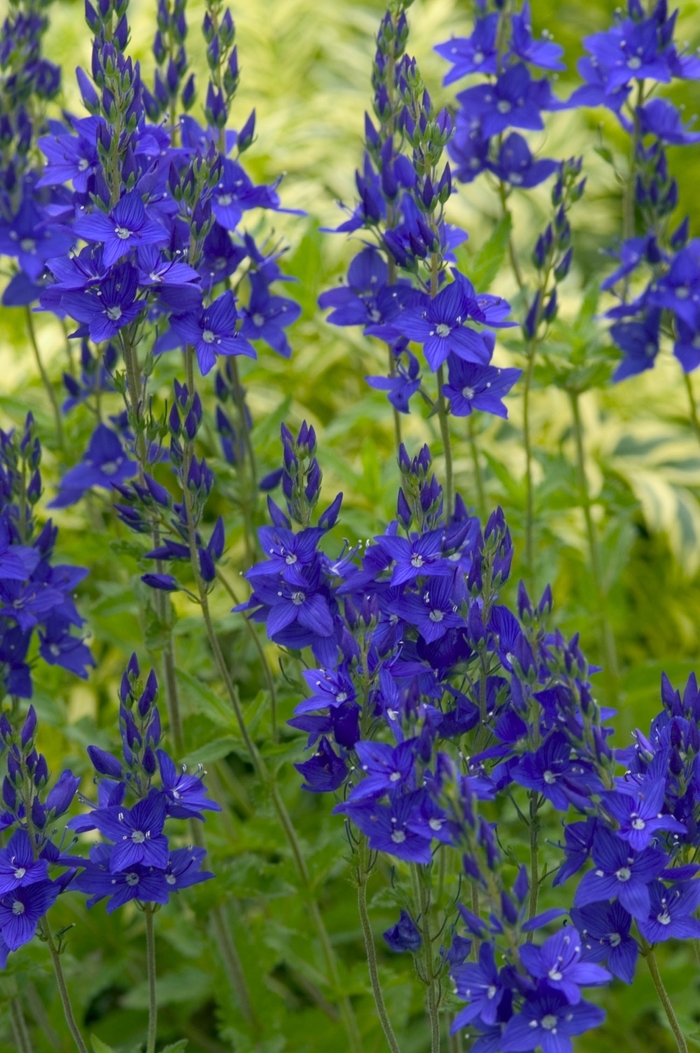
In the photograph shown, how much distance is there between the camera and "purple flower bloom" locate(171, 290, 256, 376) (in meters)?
2.32

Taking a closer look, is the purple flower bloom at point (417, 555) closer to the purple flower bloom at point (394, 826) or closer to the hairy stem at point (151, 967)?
the purple flower bloom at point (394, 826)

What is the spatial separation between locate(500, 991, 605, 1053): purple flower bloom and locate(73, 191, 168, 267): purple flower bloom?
55.3 inches

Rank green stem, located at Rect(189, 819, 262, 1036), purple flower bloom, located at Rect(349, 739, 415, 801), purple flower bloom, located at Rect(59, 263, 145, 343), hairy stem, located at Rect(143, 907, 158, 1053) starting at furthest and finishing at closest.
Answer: green stem, located at Rect(189, 819, 262, 1036), purple flower bloom, located at Rect(59, 263, 145, 343), hairy stem, located at Rect(143, 907, 158, 1053), purple flower bloom, located at Rect(349, 739, 415, 801)

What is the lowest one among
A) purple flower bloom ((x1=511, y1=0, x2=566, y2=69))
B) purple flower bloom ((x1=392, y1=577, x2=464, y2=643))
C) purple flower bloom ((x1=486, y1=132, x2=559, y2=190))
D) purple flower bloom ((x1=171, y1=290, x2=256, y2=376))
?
purple flower bloom ((x1=392, y1=577, x2=464, y2=643))

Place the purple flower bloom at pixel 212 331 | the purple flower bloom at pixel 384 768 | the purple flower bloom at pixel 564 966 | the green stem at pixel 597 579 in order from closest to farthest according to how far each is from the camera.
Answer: the purple flower bloom at pixel 564 966 < the purple flower bloom at pixel 384 768 < the purple flower bloom at pixel 212 331 < the green stem at pixel 597 579

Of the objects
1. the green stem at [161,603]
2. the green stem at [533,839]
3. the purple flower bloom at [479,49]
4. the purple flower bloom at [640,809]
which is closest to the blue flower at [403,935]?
the green stem at [533,839]

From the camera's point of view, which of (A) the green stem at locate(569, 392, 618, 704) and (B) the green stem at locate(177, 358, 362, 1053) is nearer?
(B) the green stem at locate(177, 358, 362, 1053)

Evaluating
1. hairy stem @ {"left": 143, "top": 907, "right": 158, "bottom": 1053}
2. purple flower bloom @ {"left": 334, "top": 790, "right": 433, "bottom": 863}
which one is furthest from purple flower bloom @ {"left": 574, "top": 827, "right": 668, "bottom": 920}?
hairy stem @ {"left": 143, "top": 907, "right": 158, "bottom": 1053}

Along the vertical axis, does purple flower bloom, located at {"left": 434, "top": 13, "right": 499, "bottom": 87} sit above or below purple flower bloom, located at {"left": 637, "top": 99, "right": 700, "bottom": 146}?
above

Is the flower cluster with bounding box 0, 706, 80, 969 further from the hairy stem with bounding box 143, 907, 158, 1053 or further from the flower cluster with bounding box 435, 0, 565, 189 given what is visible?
the flower cluster with bounding box 435, 0, 565, 189

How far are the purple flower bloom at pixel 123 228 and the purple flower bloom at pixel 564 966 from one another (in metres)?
1.35

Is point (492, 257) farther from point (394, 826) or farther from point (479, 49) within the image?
point (394, 826)

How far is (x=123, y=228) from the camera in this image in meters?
2.20

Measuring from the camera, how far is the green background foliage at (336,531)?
2.95 metres
